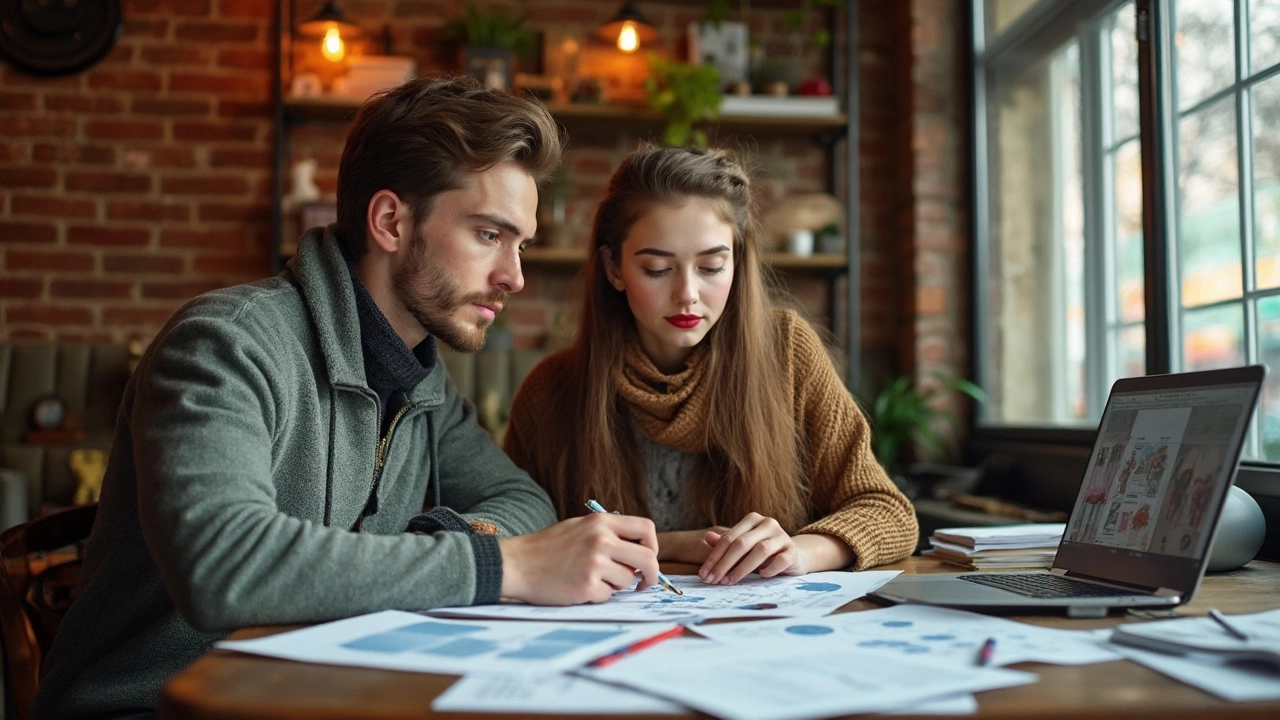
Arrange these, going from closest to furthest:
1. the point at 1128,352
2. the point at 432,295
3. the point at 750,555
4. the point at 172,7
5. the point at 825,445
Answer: the point at 750,555, the point at 432,295, the point at 825,445, the point at 1128,352, the point at 172,7

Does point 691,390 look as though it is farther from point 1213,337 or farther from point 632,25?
point 632,25

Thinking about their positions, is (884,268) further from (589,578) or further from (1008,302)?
(589,578)

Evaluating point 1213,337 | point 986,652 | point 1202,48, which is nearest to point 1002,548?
point 986,652

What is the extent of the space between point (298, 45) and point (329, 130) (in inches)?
12.6

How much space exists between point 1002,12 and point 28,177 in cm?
355

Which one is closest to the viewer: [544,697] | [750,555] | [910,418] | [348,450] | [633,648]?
[544,697]

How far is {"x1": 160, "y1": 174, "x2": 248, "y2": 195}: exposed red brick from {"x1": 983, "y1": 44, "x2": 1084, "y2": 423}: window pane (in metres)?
2.78

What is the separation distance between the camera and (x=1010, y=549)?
1341mm

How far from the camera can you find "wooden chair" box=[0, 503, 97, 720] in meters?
1.31

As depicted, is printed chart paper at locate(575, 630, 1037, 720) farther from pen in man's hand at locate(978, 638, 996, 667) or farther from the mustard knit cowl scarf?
the mustard knit cowl scarf

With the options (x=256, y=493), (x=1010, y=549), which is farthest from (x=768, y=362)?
(x=256, y=493)

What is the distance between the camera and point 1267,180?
222 centimetres

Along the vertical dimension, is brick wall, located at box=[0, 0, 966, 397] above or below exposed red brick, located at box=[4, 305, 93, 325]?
above

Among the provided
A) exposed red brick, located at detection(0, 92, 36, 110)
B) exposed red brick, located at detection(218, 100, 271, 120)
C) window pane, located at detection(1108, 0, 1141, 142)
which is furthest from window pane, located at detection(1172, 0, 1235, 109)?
exposed red brick, located at detection(0, 92, 36, 110)
